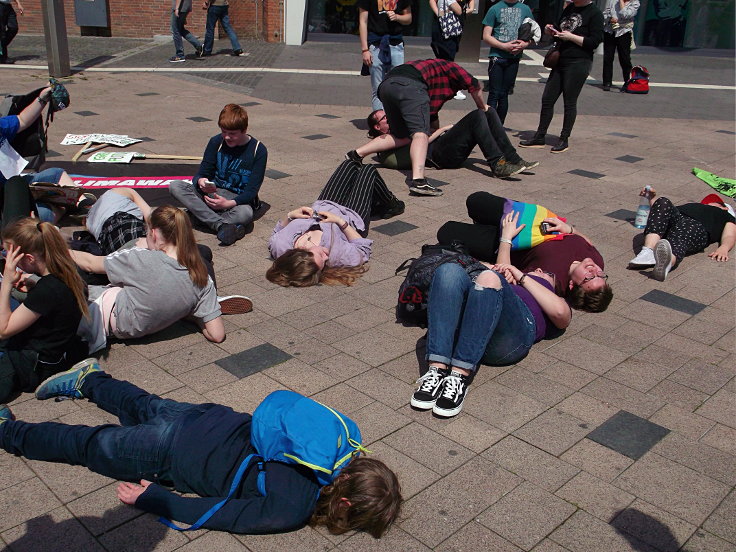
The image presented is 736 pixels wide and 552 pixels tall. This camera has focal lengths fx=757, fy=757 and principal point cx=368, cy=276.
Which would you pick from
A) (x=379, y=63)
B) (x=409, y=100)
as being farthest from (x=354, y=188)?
(x=379, y=63)

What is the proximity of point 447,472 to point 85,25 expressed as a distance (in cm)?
1843

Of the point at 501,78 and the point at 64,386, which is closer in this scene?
the point at 64,386

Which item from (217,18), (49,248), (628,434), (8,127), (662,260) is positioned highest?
(217,18)

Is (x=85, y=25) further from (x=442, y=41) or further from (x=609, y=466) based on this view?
(x=609, y=466)

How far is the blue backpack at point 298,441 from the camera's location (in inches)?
115

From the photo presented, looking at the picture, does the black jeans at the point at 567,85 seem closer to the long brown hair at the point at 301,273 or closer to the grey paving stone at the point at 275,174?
the grey paving stone at the point at 275,174

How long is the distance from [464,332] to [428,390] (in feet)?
1.22

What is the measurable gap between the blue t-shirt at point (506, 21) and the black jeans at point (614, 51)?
496 centimetres

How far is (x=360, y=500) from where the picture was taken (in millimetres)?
2916

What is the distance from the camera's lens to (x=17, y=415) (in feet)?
12.0

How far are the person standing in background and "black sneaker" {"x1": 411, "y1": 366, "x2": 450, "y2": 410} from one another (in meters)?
6.36

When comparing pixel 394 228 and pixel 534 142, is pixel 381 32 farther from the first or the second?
pixel 394 228

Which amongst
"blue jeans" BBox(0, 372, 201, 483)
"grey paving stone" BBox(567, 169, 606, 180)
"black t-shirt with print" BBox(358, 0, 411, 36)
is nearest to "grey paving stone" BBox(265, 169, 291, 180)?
"black t-shirt with print" BBox(358, 0, 411, 36)

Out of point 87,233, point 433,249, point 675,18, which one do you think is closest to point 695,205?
point 433,249
